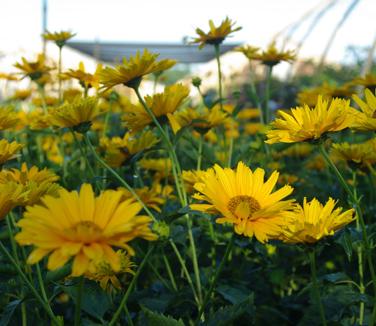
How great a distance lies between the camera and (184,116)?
61.4 inches

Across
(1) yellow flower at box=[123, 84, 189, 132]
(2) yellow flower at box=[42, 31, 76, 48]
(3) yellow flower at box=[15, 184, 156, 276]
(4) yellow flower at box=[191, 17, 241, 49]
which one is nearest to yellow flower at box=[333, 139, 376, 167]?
(1) yellow flower at box=[123, 84, 189, 132]

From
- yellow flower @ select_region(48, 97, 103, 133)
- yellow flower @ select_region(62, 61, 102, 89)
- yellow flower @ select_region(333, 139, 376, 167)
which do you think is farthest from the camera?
yellow flower @ select_region(62, 61, 102, 89)

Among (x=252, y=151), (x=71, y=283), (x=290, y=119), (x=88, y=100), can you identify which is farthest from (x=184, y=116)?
(x=71, y=283)

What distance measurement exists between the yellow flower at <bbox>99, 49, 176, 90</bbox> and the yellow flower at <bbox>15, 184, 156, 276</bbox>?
49 centimetres

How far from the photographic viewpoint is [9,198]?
812 millimetres

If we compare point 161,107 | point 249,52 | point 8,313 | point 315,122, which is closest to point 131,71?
point 161,107

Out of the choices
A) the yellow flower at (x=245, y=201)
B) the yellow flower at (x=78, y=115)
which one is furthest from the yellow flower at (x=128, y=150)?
the yellow flower at (x=245, y=201)

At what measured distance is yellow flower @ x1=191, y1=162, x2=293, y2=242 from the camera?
2.72 feet

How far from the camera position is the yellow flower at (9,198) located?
2.64 feet

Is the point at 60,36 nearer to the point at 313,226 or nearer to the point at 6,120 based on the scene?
the point at 6,120

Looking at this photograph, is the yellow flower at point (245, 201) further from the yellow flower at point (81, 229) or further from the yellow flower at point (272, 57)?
the yellow flower at point (272, 57)

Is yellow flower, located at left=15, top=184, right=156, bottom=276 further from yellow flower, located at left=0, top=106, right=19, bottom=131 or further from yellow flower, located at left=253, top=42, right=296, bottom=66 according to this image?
yellow flower, located at left=253, top=42, right=296, bottom=66

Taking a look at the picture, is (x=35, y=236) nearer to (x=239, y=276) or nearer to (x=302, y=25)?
(x=239, y=276)

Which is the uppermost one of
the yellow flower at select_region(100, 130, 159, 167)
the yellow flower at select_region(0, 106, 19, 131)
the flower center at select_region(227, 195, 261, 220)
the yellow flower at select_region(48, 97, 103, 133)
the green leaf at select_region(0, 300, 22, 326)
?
the yellow flower at select_region(48, 97, 103, 133)
